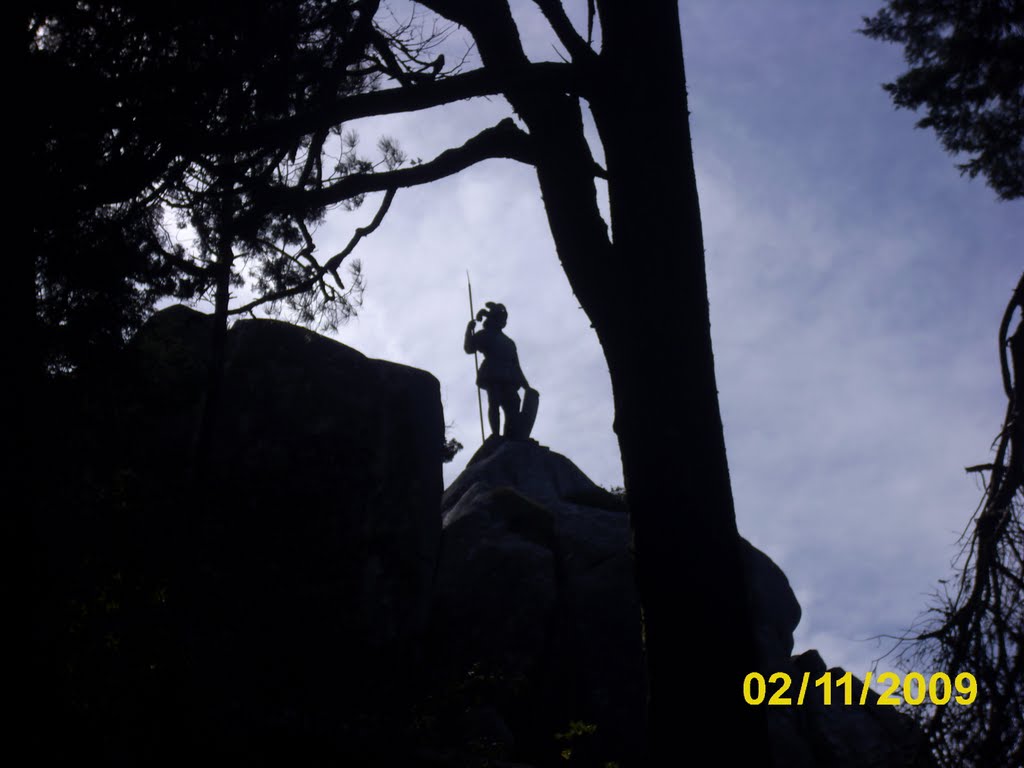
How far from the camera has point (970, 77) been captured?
932 centimetres

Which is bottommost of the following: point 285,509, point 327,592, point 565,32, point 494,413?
point 327,592

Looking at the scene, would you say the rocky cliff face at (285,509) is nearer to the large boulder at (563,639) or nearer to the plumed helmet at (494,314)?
the large boulder at (563,639)

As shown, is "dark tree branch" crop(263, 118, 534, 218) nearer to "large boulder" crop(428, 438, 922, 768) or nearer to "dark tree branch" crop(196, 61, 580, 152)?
"dark tree branch" crop(196, 61, 580, 152)

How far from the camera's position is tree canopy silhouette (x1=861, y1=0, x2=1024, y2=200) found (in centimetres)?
890

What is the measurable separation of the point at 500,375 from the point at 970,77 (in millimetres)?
9095

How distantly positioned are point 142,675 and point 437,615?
7.54 m

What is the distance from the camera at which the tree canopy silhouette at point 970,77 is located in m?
8.90

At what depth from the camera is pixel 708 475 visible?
12.1ft

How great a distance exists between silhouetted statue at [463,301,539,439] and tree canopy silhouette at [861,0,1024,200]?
816 cm

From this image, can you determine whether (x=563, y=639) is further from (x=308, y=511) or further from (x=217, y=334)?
(x=217, y=334)

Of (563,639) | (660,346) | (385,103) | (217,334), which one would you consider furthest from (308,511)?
(660,346)

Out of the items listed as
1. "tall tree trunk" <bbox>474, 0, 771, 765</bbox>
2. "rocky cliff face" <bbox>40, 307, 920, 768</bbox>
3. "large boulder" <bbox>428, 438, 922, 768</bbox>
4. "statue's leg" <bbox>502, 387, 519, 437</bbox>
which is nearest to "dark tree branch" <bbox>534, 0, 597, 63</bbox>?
"tall tree trunk" <bbox>474, 0, 771, 765</bbox>

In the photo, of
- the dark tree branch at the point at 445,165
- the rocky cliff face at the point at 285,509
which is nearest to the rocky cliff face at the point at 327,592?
the rocky cliff face at the point at 285,509

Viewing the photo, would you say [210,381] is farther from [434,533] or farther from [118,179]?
[434,533]
